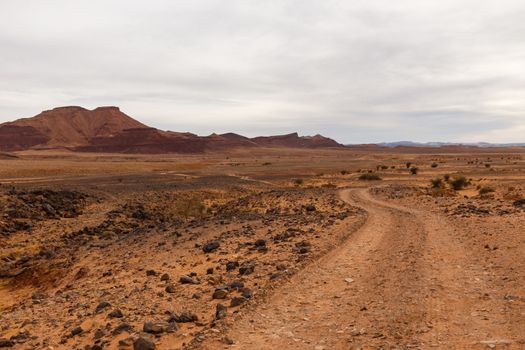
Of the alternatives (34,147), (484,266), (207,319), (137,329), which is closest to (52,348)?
(137,329)

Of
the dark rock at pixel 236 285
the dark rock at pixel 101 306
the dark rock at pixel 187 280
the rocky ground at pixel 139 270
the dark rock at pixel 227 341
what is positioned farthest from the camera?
the dark rock at pixel 187 280

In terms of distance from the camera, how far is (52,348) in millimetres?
7402

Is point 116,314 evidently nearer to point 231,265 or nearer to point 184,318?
point 184,318

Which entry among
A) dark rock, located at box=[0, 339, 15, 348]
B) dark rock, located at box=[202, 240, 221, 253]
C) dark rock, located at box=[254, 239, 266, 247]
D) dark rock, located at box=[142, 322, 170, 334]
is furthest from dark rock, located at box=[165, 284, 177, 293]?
dark rock, located at box=[254, 239, 266, 247]

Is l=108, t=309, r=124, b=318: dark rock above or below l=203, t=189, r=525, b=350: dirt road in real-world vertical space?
below

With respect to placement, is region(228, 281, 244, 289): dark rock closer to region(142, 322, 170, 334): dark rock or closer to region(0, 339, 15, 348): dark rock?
region(142, 322, 170, 334): dark rock

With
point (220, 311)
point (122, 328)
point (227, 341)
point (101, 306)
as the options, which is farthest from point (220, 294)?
point (101, 306)

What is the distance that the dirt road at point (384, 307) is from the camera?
6211mm

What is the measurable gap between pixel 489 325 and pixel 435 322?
2.50 feet

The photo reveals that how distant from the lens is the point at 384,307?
7.40 meters

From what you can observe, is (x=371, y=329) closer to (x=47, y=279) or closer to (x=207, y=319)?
(x=207, y=319)

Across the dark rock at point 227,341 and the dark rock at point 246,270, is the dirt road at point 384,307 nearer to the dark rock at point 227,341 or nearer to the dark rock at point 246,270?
the dark rock at point 227,341

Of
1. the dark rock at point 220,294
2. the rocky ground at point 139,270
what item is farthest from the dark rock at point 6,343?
the dark rock at point 220,294

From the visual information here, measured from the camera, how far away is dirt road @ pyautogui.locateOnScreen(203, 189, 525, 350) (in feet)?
20.4
